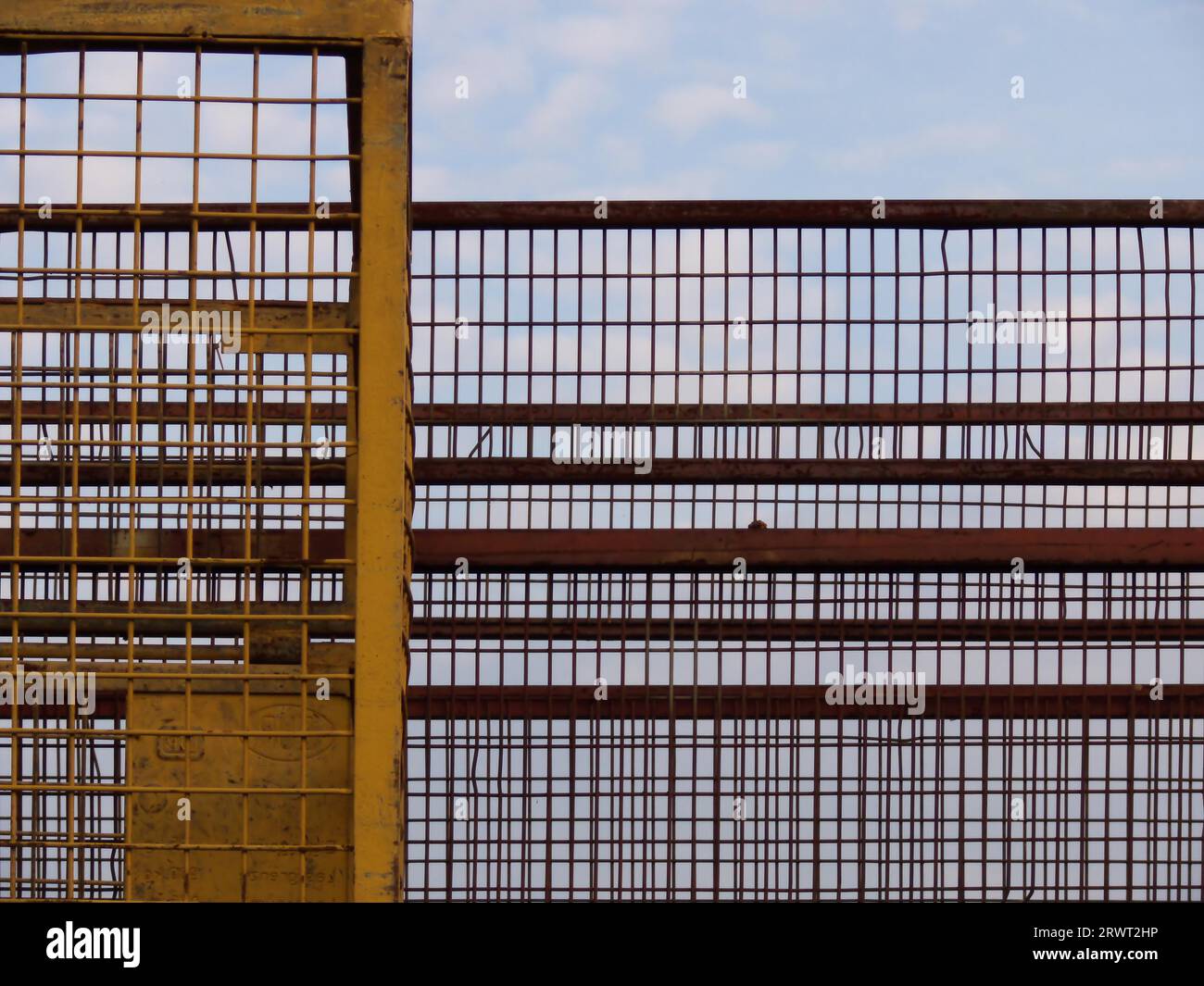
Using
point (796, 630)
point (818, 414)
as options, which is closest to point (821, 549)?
point (796, 630)

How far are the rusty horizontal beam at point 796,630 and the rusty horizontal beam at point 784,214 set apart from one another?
65.8 inches

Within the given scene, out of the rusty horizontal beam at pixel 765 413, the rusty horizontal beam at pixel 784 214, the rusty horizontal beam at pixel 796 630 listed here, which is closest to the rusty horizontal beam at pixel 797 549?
the rusty horizontal beam at pixel 796 630

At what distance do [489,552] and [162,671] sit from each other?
1.78 meters

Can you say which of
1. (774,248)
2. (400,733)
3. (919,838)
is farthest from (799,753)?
(400,733)

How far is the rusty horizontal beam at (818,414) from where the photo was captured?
7352mm

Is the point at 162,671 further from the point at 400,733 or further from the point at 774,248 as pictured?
the point at 774,248

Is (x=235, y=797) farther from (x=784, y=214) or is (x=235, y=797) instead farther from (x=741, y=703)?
(x=784, y=214)

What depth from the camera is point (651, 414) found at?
7.38 meters

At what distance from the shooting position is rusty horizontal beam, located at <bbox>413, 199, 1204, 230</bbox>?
713cm

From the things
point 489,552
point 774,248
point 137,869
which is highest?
point 774,248

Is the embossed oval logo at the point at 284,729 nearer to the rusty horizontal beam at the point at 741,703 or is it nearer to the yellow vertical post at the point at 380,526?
the yellow vertical post at the point at 380,526

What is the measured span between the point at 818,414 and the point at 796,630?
0.93m

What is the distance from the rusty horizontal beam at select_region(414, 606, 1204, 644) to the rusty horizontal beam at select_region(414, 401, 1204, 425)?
2.80 feet

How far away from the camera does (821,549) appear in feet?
21.7
